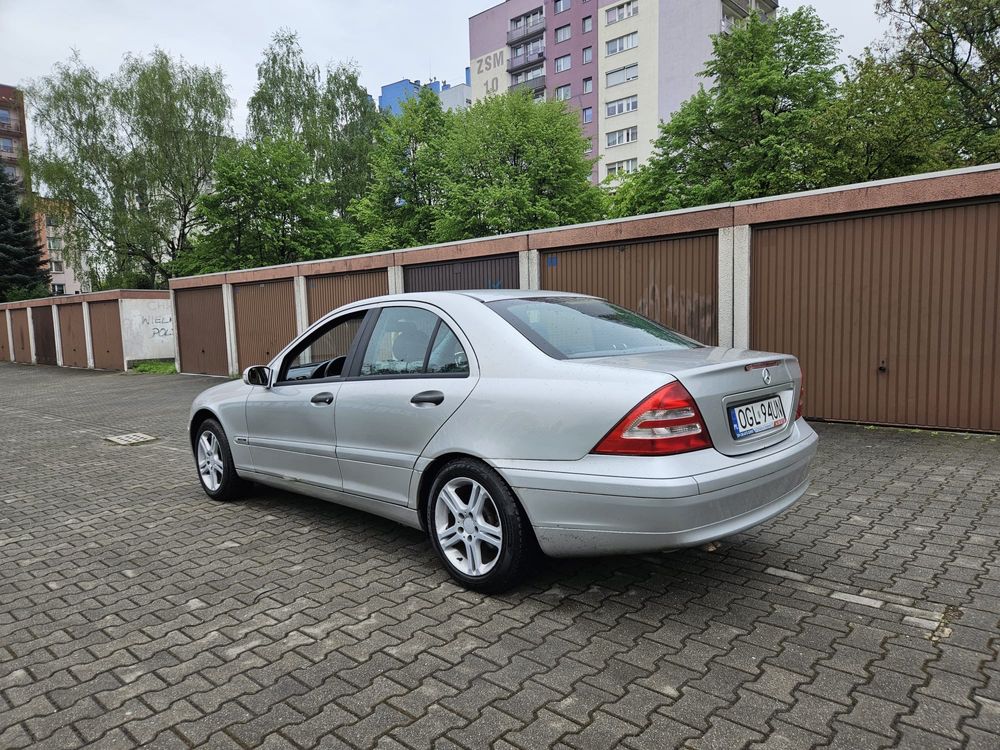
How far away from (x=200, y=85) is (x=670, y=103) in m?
29.8

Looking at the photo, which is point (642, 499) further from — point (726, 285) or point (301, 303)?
point (301, 303)

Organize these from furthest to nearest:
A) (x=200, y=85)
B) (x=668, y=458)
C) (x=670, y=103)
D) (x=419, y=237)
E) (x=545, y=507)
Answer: (x=670, y=103)
(x=200, y=85)
(x=419, y=237)
(x=545, y=507)
(x=668, y=458)

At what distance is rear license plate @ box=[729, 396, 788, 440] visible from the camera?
313 centimetres

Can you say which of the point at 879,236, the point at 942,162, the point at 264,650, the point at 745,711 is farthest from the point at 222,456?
the point at 942,162

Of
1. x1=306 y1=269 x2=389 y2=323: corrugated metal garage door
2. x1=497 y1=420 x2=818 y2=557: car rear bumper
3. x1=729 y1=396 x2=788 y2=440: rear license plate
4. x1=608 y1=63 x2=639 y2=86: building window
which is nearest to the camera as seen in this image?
x1=497 y1=420 x2=818 y2=557: car rear bumper

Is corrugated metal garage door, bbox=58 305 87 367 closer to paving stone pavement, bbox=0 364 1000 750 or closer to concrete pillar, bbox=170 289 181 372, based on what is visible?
concrete pillar, bbox=170 289 181 372

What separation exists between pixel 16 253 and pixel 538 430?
51.3m

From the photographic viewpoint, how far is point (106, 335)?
23.5m

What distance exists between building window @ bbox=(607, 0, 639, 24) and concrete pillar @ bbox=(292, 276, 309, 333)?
42.2 meters

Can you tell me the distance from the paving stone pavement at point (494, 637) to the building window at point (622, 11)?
50.9 m

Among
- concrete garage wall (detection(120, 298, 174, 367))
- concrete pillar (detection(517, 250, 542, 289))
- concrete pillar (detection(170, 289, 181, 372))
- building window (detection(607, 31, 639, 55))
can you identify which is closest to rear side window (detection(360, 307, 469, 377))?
concrete pillar (detection(517, 250, 542, 289))

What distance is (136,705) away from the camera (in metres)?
2.54

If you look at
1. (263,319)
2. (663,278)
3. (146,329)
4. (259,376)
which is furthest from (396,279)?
(146,329)

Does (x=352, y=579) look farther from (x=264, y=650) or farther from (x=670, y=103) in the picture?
(x=670, y=103)
